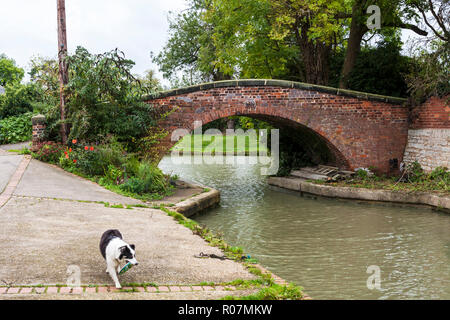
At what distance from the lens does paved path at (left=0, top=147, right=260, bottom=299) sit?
14.9 ft

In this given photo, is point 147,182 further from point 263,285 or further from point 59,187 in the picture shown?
point 263,285

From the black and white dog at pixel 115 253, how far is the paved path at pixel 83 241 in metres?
0.19

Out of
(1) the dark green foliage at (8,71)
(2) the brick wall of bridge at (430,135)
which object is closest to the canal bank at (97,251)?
(2) the brick wall of bridge at (430,135)

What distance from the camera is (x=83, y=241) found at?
18.5 ft

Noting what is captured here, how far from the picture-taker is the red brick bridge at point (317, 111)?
494 inches

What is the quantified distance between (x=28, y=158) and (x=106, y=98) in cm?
258

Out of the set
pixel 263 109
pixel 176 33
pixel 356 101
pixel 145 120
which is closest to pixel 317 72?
pixel 356 101

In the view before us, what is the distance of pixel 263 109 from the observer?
42.5ft

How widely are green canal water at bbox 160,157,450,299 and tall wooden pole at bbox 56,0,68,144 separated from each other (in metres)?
4.80

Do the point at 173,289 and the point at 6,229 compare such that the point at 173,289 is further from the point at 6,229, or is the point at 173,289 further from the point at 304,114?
the point at 304,114

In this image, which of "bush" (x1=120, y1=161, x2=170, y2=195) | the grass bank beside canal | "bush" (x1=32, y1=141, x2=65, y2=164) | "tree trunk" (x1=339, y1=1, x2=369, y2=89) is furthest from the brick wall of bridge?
"bush" (x1=32, y1=141, x2=65, y2=164)

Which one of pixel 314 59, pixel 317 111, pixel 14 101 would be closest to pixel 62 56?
pixel 14 101
